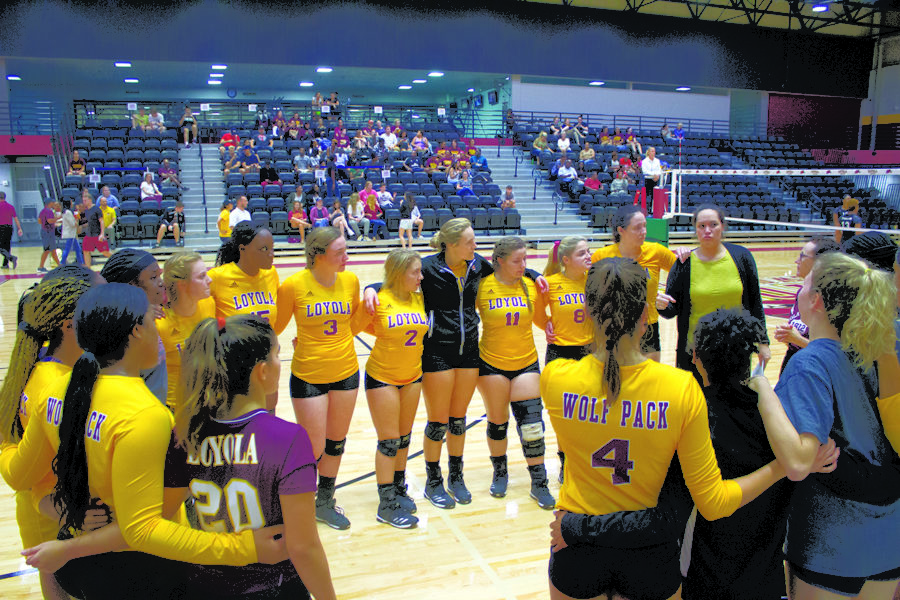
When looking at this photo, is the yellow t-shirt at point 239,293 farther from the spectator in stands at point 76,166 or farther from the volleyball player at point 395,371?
the spectator in stands at point 76,166

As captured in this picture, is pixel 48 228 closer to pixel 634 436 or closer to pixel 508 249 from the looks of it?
pixel 508 249

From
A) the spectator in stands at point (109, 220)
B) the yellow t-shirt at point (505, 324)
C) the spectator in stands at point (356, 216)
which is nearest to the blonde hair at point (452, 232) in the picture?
the yellow t-shirt at point (505, 324)

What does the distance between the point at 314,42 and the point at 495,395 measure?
20.4 meters

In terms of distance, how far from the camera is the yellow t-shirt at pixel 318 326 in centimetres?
389

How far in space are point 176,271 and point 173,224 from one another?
43.3 feet

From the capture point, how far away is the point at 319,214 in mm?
15984

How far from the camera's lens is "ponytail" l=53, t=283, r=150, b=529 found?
1.81 meters

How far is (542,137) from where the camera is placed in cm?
2259

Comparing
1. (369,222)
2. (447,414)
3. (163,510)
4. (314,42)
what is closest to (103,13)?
(314,42)

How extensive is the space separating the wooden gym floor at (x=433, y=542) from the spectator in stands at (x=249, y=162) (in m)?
14.0

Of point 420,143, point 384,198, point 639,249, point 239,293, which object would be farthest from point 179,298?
point 420,143

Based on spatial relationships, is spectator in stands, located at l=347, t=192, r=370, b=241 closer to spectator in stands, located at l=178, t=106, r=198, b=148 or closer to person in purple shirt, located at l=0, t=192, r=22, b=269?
spectator in stands, located at l=178, t=106, r=198, b=148

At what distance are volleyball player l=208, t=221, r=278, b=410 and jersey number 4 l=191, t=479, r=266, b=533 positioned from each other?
7.57ft

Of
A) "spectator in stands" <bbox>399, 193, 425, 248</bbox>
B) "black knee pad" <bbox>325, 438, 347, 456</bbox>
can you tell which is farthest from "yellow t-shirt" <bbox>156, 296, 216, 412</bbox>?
"spectator in stands" <bbox>399, 193, 425, 248</bbox>
